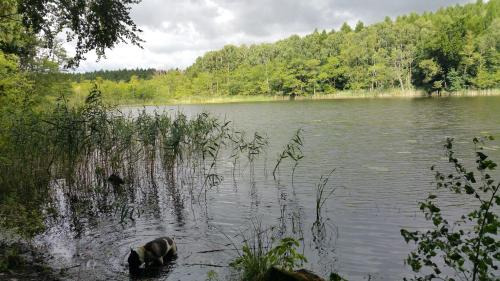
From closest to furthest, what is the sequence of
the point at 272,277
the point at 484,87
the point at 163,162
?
the point at 272,277, the point at 163,162, the point at 484,87

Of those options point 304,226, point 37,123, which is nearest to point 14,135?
point 37,123

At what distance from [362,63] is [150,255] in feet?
308

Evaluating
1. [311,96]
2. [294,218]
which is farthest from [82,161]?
[311,96]

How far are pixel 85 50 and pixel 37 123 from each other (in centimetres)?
511

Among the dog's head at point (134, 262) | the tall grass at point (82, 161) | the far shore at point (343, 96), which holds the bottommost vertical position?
the dog's head at point (134, 262)

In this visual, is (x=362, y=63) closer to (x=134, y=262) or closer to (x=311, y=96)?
(x=311, y=96)

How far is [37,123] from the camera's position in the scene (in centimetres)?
1397

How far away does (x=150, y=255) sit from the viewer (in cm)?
765

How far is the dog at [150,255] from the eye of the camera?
7.48 m

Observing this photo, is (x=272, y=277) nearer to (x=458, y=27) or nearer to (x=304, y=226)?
(x=304, y=226)

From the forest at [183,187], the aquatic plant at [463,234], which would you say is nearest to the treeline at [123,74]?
the forest at [183,187]

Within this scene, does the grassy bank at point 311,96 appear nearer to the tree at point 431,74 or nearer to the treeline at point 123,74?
the tree at point 431,74

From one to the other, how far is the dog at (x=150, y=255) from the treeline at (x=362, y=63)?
78.5 metres

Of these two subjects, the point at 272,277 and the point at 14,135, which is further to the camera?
the point at 14,135
